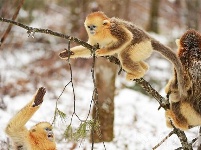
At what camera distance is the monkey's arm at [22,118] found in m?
3.21

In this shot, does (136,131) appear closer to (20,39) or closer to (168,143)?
(168,143)

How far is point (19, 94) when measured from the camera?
8.59m

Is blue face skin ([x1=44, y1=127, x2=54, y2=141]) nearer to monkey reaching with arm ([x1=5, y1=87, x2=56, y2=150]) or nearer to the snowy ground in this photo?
monkey reaching with arm ([x1=5, y1=87, x2=56, y2=150])

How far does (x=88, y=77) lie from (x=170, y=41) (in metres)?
2.78

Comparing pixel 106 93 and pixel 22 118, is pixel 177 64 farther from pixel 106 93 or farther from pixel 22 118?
pixel 106 93

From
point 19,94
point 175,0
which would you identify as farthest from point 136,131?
point 175,0

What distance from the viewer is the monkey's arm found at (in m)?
3.21

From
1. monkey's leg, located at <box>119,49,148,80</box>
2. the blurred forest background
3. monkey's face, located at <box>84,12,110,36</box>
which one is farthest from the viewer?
the blurred forest background

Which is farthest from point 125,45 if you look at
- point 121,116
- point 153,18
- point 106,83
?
point 153,18

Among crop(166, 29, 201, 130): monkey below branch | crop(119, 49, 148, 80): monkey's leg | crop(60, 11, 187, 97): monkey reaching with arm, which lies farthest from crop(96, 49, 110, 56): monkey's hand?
crop(166, 29, 201, 130): monkey below branch

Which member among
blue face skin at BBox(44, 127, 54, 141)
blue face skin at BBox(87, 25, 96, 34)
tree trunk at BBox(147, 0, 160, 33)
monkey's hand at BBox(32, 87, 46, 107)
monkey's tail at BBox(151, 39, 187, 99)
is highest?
tree trunk at BBox(147, 0, 160, 33)

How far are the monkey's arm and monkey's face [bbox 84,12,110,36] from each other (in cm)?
86

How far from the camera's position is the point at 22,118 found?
3.36 metres

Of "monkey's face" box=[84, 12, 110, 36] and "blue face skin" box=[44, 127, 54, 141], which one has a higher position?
"monkey's face" box=[84, 12, 110, 36]
